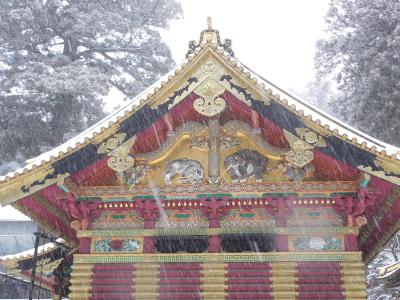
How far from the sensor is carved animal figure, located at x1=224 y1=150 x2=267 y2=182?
977 centimetres

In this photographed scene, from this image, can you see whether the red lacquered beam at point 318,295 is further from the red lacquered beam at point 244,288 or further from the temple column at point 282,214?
the temple column at point 282,214

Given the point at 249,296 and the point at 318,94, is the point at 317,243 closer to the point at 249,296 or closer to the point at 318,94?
the point at 249,296

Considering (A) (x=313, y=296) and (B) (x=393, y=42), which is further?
(B) (x=393, y=42)

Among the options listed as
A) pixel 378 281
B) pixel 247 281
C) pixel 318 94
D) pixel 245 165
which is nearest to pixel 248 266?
pixel 247 281

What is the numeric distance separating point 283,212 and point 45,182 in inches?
178

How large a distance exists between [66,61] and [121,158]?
785 inches

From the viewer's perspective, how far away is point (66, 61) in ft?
92.1

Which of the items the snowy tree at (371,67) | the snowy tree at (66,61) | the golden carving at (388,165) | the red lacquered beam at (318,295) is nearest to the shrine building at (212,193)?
the red lacquered beam at (318,295)

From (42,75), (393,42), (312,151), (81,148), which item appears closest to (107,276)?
(81,148)

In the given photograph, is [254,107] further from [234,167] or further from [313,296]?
[313,296]

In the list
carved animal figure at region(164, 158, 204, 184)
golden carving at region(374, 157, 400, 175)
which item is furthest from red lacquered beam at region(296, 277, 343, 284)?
carved animal figure at region(164, 158, 204, 184)

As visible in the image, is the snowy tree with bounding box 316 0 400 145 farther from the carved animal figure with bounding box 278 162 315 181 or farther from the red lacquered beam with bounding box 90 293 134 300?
the red lacquered beam with bounding box 90 293 134 300

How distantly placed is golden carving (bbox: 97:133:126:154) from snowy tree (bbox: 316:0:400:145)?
50.6 feet

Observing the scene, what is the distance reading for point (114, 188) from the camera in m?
9.95
